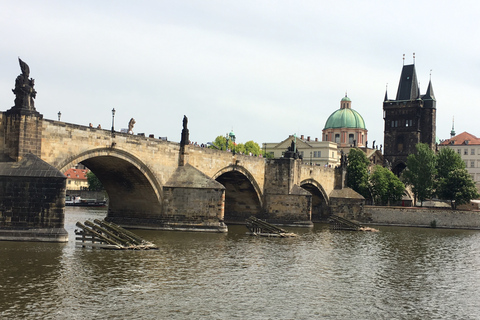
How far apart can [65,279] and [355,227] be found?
3621 centimetres

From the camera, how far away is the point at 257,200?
180 ft

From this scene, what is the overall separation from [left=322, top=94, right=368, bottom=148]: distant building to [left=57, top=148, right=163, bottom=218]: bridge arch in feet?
257

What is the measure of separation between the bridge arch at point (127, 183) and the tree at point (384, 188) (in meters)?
37.2

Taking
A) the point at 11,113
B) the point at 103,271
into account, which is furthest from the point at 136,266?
the point at 11,113

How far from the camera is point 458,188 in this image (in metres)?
66.4

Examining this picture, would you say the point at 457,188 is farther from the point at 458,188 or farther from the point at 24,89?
the point at 24,89

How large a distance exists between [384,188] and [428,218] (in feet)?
29.8

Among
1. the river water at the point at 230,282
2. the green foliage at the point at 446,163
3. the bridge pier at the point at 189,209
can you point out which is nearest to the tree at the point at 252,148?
the green foliage at the point at 446,163

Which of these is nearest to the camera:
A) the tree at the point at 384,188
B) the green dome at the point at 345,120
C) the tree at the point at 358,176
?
the tree at the point at 358,176

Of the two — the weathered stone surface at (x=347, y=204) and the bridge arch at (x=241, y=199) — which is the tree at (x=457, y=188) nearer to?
the weathered stone surface at (x=347, y=204)

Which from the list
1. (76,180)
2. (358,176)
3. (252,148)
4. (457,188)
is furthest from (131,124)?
(76,180)

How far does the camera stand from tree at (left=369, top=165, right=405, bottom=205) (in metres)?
71.8

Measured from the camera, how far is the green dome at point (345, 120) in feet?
390

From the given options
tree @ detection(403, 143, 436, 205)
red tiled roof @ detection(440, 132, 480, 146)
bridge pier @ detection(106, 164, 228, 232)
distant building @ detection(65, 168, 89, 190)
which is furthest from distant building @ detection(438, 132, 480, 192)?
bridge pier @ detection(106, 164, 228, 232)
